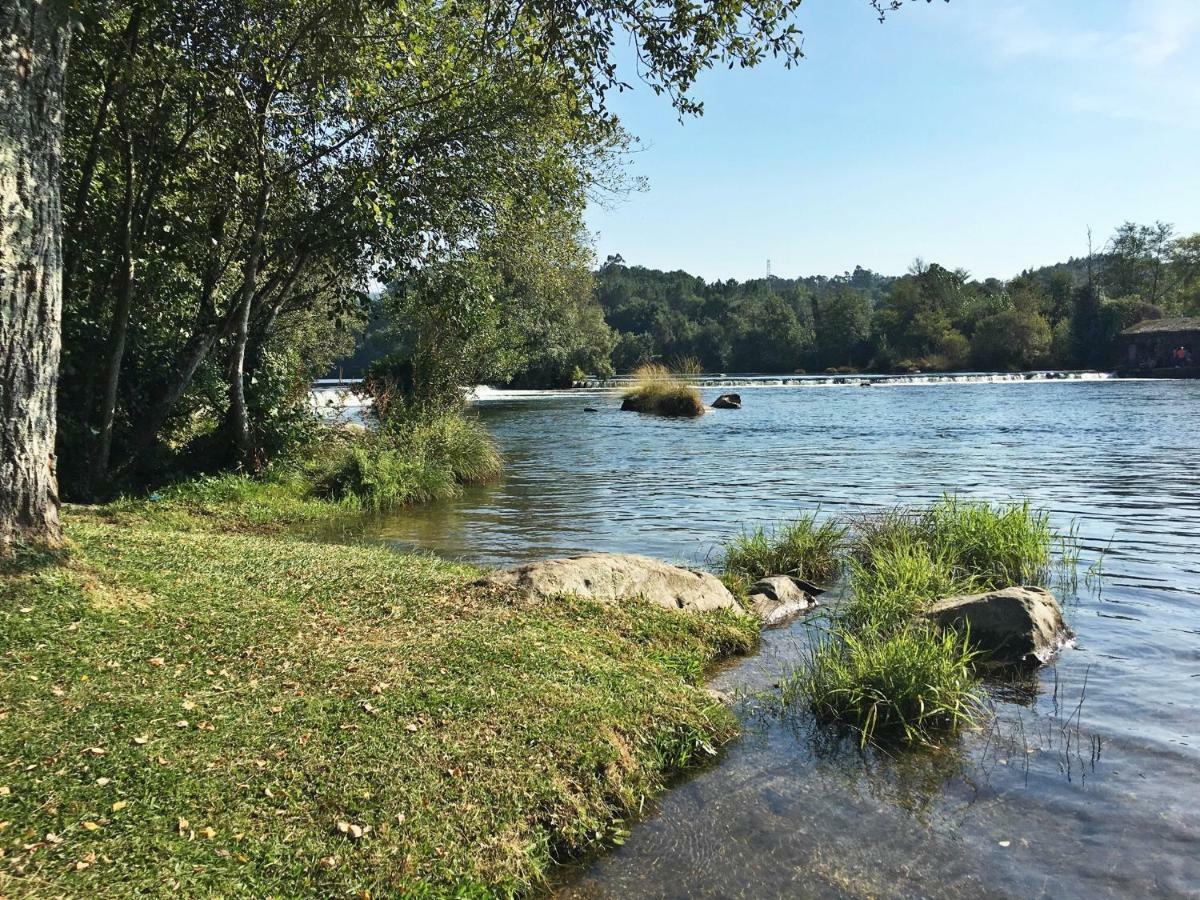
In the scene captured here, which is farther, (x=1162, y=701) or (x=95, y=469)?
(x=95, y=469)

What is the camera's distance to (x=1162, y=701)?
261 inches

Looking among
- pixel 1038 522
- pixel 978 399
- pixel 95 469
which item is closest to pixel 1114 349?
pixel 978 399

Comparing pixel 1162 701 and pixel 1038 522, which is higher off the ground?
pixel 1038 522

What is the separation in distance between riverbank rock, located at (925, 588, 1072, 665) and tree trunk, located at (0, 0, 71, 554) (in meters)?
7.47

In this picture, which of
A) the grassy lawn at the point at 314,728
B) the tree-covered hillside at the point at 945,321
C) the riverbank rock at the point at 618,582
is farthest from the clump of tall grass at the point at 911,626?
the tree-covered hillside at the point at 945,321

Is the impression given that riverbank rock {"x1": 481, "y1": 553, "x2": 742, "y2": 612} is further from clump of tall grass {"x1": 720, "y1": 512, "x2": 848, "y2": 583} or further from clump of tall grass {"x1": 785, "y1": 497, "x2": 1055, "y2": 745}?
clump of tall grass {"x1": 720, "y1": 512, "x2": 848, "y2": 583}

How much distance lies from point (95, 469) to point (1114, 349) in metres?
98.6

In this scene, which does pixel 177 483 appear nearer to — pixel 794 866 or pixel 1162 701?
pixel 794 866

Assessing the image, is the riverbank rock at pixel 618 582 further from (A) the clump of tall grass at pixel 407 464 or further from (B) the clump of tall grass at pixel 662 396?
(B) the clump of tall grass at pixel 662 396

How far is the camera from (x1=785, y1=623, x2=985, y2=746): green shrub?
601cm

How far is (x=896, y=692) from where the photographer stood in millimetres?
6141

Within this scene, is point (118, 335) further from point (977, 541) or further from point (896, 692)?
point (977, 541)

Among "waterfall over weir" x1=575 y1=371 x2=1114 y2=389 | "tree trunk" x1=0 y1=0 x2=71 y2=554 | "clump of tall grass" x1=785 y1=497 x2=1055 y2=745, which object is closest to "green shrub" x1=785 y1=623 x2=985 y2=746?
"clump of tall grass" x1=785 y1=497 x2=1055 y2=745

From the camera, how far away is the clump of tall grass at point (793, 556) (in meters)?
10.3
